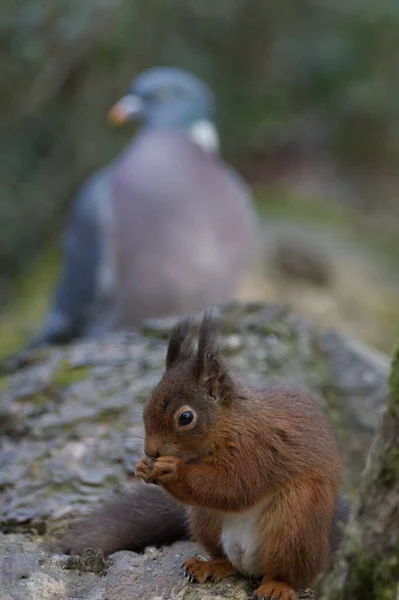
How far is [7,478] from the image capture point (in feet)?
9.20

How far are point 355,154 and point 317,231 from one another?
112cm

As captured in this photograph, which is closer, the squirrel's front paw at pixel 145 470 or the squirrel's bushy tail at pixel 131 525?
the squirrel's front paw at pixel 145 470

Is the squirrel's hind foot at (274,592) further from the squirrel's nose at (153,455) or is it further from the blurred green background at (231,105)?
the blurred green background at (231,105)

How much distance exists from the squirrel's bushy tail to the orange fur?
0.27m

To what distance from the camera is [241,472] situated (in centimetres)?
199

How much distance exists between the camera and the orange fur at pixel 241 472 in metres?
1.98

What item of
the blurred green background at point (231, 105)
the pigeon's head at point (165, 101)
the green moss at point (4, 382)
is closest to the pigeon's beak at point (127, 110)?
the pigeon's head at point (165, 101)

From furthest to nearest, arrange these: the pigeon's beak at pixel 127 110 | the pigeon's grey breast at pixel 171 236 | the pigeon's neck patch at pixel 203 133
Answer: the pigeon's neck patch at pixel 203 133, the pigeon's beak at pixel 127 110, the pigeon's grey breast at pixel 171 236

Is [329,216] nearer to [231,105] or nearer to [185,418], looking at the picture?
[231,105]

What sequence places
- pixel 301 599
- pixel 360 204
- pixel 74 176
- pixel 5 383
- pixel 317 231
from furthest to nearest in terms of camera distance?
pixel 360 204
pixel 317 231
pixel 74 176
pixel 5 383
pixel 301 599

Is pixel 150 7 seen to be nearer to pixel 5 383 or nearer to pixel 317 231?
pixel 317 231

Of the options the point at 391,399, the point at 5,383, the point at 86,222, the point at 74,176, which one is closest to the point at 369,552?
the point at 391,399

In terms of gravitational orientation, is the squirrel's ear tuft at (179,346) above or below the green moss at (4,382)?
above

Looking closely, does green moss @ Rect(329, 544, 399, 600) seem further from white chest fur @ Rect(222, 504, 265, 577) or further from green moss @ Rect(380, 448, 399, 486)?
white chest fur @ Rect(222, 504, 265, 577)
